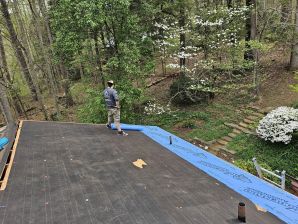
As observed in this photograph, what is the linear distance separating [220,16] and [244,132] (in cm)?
575

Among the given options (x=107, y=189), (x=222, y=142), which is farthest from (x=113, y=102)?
(x=222, y=142)

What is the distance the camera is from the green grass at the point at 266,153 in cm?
1016

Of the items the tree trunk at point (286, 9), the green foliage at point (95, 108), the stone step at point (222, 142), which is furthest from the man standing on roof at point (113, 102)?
the tree trunk at point (286, 9)

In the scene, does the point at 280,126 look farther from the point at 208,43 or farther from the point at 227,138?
the point at 208,43

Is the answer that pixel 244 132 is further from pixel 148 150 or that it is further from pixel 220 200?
pixel 220 200

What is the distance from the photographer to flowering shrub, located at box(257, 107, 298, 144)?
→ 10562mm

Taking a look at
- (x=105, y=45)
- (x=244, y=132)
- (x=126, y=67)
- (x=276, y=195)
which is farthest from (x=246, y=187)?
(x=105, y=45)

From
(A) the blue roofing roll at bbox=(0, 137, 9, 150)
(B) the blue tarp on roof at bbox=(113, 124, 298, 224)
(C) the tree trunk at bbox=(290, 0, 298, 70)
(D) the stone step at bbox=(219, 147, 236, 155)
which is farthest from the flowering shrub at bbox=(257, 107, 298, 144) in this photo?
(A) the blue roofing roll at bbox=(0, 137, 9, 150)

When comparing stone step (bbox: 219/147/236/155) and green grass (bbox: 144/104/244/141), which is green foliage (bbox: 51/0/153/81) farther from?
stone step (bbox: 219/147/236/155)

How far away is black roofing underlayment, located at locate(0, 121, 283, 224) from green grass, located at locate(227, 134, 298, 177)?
4398mm

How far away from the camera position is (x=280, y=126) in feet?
35.1

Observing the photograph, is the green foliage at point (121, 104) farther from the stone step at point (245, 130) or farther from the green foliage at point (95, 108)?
the stone step at point (245, 130)

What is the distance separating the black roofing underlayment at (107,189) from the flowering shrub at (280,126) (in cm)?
502

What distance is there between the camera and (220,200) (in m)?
5.39
